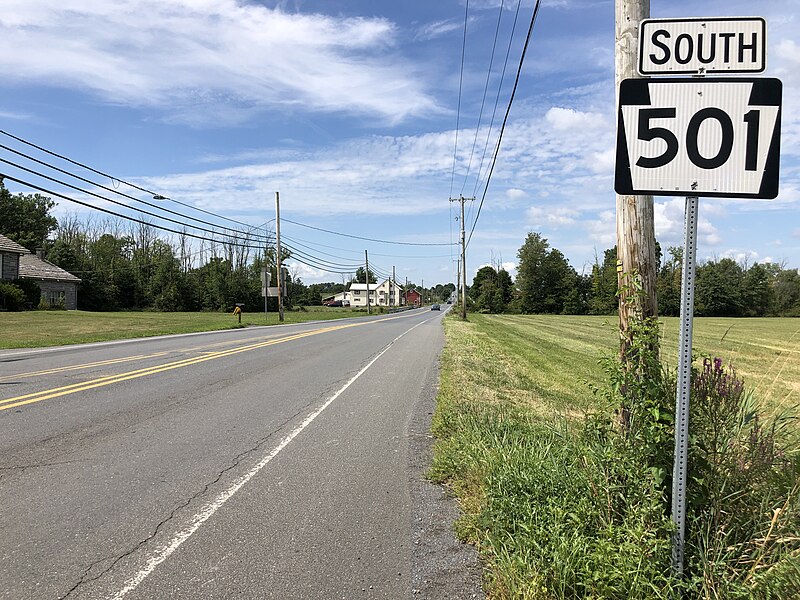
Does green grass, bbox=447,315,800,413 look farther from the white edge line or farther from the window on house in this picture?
the window on house

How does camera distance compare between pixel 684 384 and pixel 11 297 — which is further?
pixel 11 297

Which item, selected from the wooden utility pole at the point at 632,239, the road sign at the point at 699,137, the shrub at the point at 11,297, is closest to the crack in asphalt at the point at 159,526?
the wooden utility pole at the point at 632,239

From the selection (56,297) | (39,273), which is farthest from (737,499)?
(56,297)

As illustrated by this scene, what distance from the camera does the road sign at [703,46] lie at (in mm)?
3000

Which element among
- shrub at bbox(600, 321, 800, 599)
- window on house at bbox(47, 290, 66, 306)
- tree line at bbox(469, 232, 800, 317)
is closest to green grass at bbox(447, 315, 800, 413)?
shrub at bbox(600, 321, 800, 599)

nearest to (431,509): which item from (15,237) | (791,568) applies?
(791,568)

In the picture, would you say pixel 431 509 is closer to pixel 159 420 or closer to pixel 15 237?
pixel 159 420

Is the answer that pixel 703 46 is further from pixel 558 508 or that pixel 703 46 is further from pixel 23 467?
pixel 23 467

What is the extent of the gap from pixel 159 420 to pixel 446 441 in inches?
158

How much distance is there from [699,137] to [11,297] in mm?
49598

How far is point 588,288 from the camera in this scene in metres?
87.8

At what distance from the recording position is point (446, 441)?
260 inches

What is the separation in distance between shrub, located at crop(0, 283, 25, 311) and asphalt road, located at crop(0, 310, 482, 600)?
37896mm

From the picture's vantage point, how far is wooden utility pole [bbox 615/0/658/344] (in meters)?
4.07
